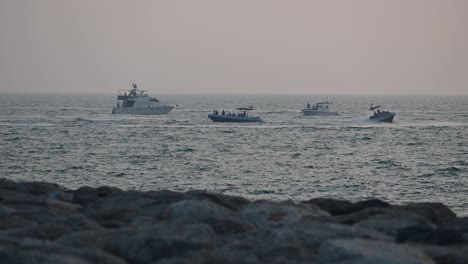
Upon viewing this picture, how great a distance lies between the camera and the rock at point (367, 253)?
791 cm

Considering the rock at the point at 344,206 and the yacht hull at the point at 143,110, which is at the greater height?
the rock at the point at 344,206

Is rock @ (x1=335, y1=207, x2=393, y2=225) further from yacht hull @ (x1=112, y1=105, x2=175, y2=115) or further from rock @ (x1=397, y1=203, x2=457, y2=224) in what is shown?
yacht hull @ (x1=112, y1=105, x2=175, y2=115)

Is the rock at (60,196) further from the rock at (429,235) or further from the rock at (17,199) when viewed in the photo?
the rock at (429,235)

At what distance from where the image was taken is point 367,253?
8086 mm

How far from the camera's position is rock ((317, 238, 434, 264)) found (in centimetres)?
791

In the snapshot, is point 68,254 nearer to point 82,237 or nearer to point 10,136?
point 82,237

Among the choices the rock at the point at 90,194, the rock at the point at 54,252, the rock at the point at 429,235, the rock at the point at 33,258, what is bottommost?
the rock at the point at 90,194

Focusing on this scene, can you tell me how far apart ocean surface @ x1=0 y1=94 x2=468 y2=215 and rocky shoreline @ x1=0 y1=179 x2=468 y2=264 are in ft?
77.2

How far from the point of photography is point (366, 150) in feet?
236

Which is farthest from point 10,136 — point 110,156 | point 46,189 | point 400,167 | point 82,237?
point 82,237

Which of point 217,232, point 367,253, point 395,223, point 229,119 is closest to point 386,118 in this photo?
point 229,119

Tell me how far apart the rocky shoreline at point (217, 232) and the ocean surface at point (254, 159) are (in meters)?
23.5

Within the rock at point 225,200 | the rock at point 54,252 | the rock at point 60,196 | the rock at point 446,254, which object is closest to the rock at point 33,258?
the rock at point 54,252

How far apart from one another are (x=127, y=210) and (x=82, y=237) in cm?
259
